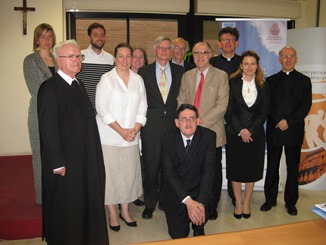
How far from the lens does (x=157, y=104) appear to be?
311cm

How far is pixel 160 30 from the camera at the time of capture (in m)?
6.09

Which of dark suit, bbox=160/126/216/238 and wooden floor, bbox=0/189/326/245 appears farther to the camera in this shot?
wooden floor, bbox=0/189/326/245

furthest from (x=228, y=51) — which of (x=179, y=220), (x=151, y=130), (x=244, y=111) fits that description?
(x=179, y=220)

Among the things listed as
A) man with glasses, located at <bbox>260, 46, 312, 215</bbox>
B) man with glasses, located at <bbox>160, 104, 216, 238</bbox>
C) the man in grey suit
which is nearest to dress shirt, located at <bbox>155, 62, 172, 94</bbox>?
the man in grey suit

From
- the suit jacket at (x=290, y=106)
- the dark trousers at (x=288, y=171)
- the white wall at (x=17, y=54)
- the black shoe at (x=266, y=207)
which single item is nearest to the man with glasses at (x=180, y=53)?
the suit jacket at (x=290, y=106)

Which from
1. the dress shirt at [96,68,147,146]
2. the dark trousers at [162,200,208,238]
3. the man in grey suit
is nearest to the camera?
the dark trousers at [162,200,208,238]

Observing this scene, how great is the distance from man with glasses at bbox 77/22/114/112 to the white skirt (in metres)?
A: 0.62

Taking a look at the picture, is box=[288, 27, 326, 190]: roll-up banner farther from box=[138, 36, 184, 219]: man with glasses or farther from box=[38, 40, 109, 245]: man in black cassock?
box=[38, 40, 109, 245]: man in black cassock

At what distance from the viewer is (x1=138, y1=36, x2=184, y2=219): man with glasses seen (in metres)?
3.11

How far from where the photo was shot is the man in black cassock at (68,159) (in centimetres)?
215

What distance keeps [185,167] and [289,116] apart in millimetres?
1350

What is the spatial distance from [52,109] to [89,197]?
66 centimetres

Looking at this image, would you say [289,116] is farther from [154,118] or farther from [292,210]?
[154,118]

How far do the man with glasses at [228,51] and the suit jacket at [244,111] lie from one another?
38 cm
